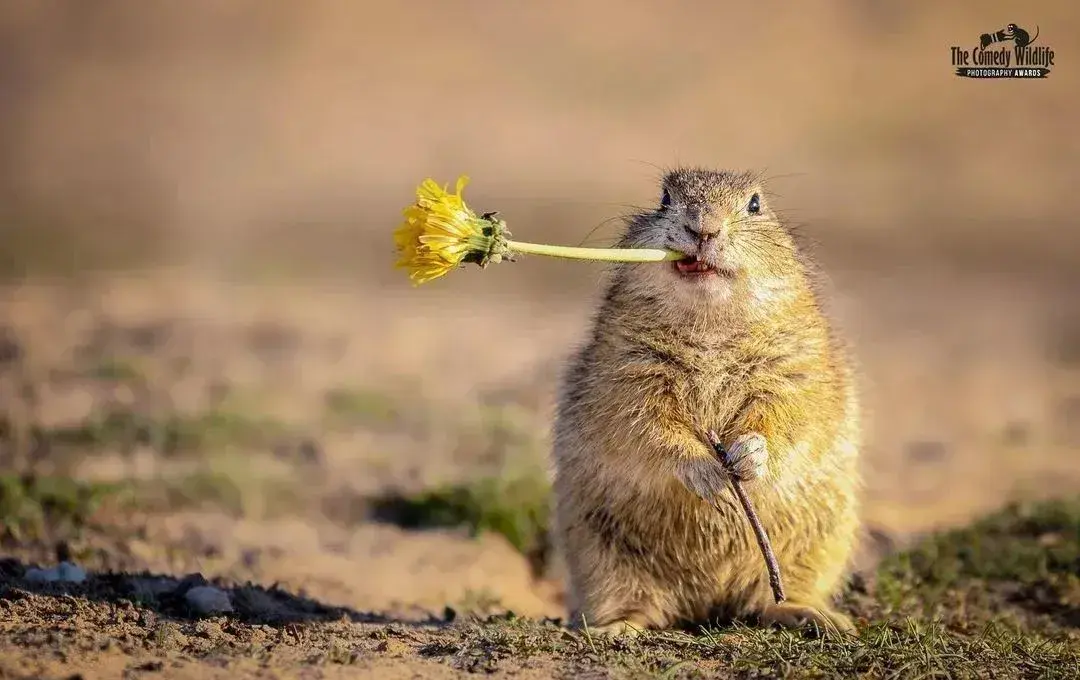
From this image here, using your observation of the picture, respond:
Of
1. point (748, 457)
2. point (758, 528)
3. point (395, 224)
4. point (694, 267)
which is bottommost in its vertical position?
point (758, 528)

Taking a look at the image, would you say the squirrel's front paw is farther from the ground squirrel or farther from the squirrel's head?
the squirrel's head

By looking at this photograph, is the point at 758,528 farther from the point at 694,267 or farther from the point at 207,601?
the point at 207,601

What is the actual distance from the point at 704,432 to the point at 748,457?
1.10 feet

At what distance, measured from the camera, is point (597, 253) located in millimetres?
5000

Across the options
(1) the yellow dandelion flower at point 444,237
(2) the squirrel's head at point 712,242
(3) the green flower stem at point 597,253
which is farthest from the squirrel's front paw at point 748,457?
(1) the yellow dandelion flower at point 444,237

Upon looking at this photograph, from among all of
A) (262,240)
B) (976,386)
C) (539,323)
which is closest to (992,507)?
(976,386)

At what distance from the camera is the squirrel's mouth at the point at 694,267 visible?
5.33m

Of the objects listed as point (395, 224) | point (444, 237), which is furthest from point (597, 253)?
point (395, 224)

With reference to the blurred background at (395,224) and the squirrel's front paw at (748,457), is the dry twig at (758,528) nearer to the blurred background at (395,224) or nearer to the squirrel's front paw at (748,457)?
the squirrel's front paw at (748,457)

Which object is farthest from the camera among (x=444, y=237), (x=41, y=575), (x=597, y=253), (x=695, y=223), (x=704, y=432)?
(x=41, y=575)

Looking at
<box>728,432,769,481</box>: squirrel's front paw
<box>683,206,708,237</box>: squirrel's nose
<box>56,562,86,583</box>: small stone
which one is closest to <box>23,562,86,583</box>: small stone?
<box>56,562,86,583</box>: small stone

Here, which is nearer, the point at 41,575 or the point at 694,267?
the point at 694,267

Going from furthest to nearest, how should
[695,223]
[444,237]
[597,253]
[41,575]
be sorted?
[41,575], [695,223], [597,253], [444,237]

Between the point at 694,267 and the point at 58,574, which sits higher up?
the point at 694,267
